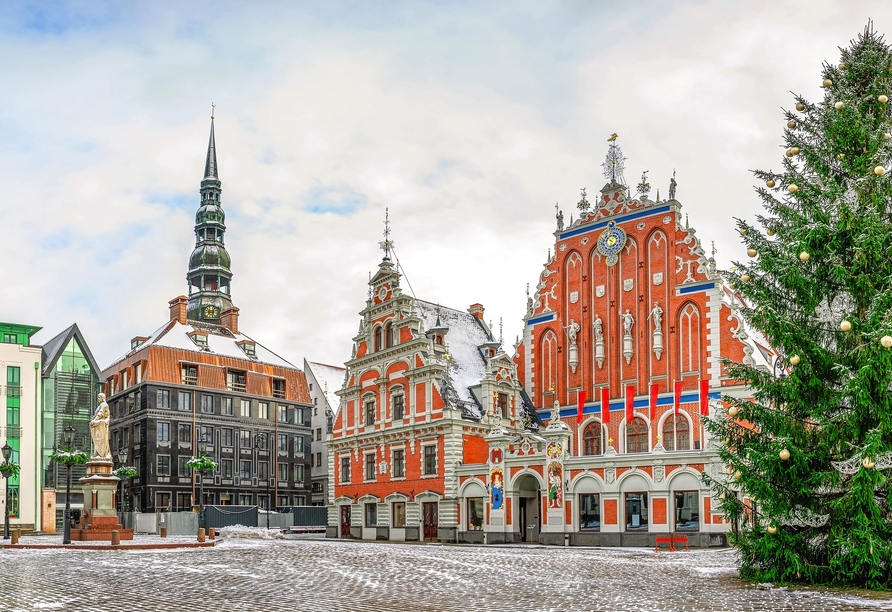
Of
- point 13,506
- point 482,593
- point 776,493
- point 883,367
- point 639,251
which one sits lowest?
point 13,506

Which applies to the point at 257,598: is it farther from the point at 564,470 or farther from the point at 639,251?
the point at 639,251

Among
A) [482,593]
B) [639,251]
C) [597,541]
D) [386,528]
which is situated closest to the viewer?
[482,593]

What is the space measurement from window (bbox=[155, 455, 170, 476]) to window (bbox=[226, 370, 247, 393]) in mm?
7766

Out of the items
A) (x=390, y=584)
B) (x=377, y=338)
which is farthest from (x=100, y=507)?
(x=390, y=584)

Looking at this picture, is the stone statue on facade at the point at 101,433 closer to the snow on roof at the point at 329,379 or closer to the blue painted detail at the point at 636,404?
the blue painted detail at the point at 636,404

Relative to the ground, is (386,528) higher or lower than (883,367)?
lower

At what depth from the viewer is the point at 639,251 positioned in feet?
159

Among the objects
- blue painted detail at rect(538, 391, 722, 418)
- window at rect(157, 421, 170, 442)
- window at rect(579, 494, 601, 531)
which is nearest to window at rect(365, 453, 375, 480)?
blue painted detail at rect(538, 391, 722, 418)

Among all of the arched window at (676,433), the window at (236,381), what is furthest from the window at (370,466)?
the window at (236,381)

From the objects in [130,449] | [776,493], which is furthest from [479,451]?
[130,449]

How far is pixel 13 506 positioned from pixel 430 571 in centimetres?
5202

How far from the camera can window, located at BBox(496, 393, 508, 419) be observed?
5122cm

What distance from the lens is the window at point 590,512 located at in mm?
43062

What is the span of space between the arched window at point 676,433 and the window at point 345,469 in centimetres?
1894
